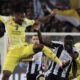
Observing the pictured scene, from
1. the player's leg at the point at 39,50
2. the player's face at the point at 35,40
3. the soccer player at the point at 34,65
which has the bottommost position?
the soccer player at the point at 34,65

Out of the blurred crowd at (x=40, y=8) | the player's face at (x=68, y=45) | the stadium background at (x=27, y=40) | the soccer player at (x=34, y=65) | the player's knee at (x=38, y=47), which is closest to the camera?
the player's knee at (x=38, y=47)

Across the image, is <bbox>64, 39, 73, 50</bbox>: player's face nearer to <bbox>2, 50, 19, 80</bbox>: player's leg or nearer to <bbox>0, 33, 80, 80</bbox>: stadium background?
<bbox>2, 50, 19, 80</bbox>: player's leg

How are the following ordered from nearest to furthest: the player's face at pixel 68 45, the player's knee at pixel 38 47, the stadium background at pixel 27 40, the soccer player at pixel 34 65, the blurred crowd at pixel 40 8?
the player's knee at pixel 38 47 → the player's face at pixel 68 45 → the soccer player at pixel 34 65 → the stadium background at pixel 27 40 → the blurred crowd at pixel 40 8

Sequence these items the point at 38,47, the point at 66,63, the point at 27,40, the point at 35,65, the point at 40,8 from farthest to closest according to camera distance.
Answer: the point at 40,8 → the point at 27,40 → the point at 35,65 → the point at 66,63 → the point at 38,47

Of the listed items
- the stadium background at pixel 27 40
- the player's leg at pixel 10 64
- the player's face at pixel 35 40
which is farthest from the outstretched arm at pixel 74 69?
the stadium background at pixel 27 40

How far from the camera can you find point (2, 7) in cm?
2164

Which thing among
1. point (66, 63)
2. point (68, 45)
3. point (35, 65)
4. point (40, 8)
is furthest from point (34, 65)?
point (40, 8)

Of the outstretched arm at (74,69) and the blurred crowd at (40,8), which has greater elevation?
the blurred crowd at (40,8)

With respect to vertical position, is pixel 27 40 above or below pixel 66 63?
above

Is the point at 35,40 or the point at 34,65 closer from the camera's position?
the point at 35,40

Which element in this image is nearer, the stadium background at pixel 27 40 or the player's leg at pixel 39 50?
the player's leg at pixel 39 50

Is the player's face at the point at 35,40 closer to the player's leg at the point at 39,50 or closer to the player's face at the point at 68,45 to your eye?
the player's leg at the point at 39,50

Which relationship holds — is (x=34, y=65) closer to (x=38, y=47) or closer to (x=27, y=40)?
(x=38, y=47)

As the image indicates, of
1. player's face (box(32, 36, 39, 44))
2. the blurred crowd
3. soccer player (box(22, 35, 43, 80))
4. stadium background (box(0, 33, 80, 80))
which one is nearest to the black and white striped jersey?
soccer player (box(22, 35, 43, 80))
